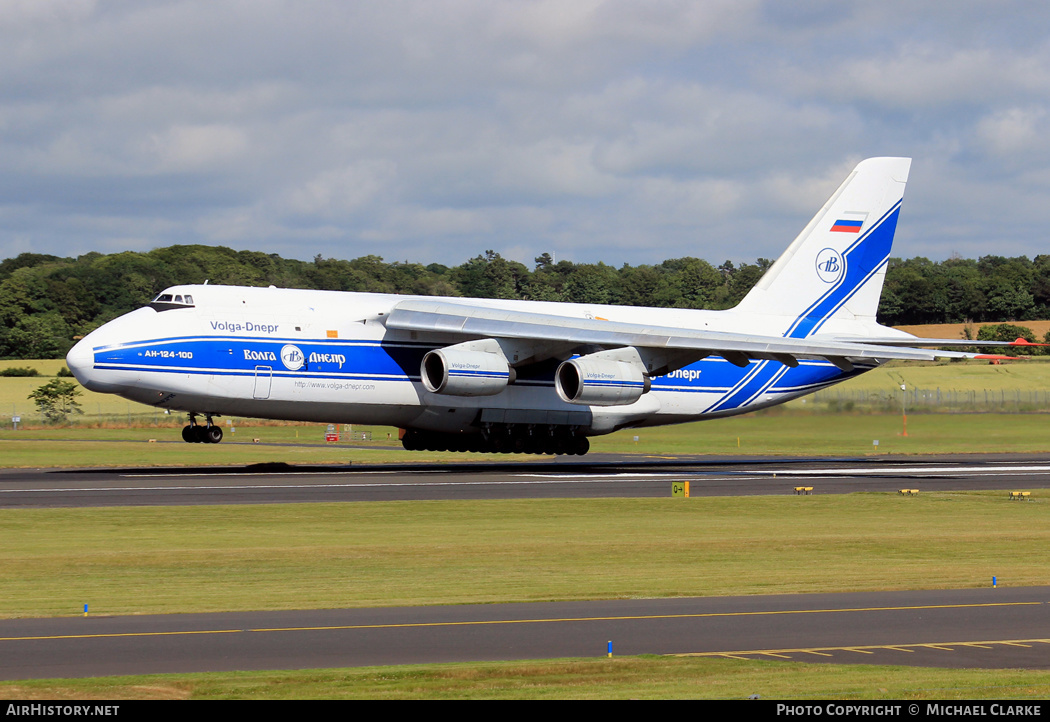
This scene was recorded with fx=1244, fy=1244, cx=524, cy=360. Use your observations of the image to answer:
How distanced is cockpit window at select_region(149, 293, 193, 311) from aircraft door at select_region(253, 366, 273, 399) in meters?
2.48

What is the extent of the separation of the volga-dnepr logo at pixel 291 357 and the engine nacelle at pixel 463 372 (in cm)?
339

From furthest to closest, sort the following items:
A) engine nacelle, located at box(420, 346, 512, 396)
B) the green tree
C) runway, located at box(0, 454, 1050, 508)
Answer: the green tree < engine nacelle, located at box(420, 346, 512, 396) < runway, located at box(0, 454, 1050, 508)

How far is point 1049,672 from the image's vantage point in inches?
386

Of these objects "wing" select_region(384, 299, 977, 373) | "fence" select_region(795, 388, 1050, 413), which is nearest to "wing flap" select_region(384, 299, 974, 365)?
"wing" select_region(384, 299, 977, 373)

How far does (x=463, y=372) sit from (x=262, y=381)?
17.2ft

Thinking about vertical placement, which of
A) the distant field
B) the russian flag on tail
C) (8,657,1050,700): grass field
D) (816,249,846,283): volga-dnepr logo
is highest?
the russian flag on tail

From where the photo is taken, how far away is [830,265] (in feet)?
135

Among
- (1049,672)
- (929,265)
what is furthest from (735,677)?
(929,265)

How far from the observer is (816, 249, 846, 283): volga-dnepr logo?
41125mm

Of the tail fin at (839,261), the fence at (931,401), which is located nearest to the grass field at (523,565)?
the tail fin at (839,261)

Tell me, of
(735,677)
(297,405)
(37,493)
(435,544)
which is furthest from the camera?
(297,405)

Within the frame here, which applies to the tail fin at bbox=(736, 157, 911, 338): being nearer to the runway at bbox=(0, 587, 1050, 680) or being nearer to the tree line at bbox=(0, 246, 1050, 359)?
the runway at bbox=(0, 587, 1050, 680)
